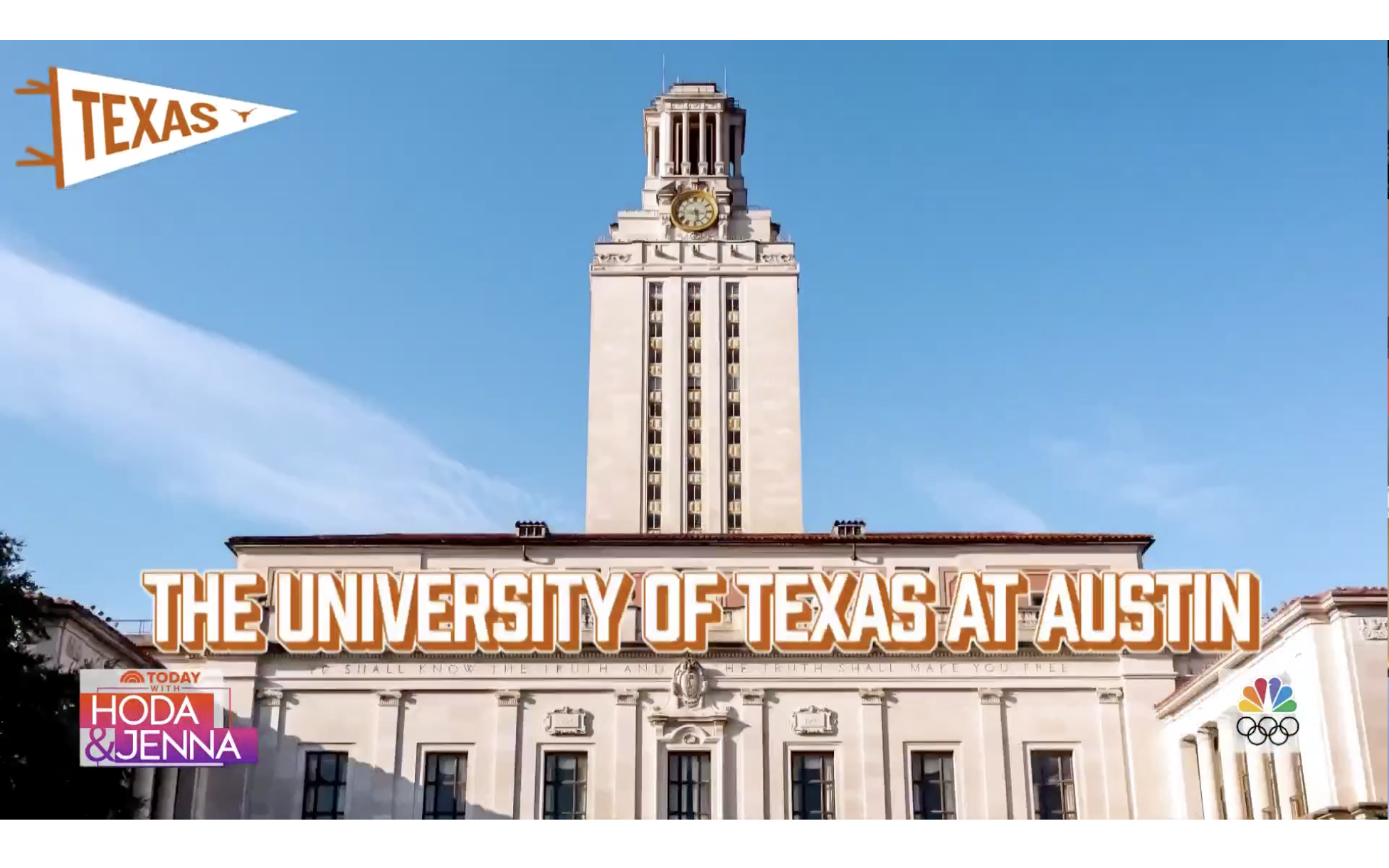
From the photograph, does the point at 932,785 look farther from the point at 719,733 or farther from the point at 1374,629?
the point at 1374,629

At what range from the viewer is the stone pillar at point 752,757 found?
4778 centimetres

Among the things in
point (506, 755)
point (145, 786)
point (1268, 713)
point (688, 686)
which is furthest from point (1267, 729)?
point (145, 786)

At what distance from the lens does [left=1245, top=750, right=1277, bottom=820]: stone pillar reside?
3988cm

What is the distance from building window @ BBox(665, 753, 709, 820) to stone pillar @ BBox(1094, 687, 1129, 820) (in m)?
12.8

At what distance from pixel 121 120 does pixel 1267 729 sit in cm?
3101

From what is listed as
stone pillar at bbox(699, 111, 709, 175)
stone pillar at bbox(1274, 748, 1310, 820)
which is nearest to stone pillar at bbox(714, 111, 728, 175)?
stone pillar at bbox(699, 111, 709, 175)

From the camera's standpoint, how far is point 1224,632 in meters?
39.3

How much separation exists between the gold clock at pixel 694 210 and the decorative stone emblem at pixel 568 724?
6436 cm

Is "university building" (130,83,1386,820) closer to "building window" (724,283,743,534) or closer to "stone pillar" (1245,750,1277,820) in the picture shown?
"stone pillar" (1245,750,1277,820)

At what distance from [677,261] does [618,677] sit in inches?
2404

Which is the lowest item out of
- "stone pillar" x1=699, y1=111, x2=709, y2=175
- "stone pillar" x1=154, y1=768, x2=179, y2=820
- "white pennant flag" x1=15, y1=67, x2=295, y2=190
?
"stone pillar" x1=154, y1=768, x2=179, y2=820

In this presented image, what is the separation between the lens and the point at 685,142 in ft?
378
